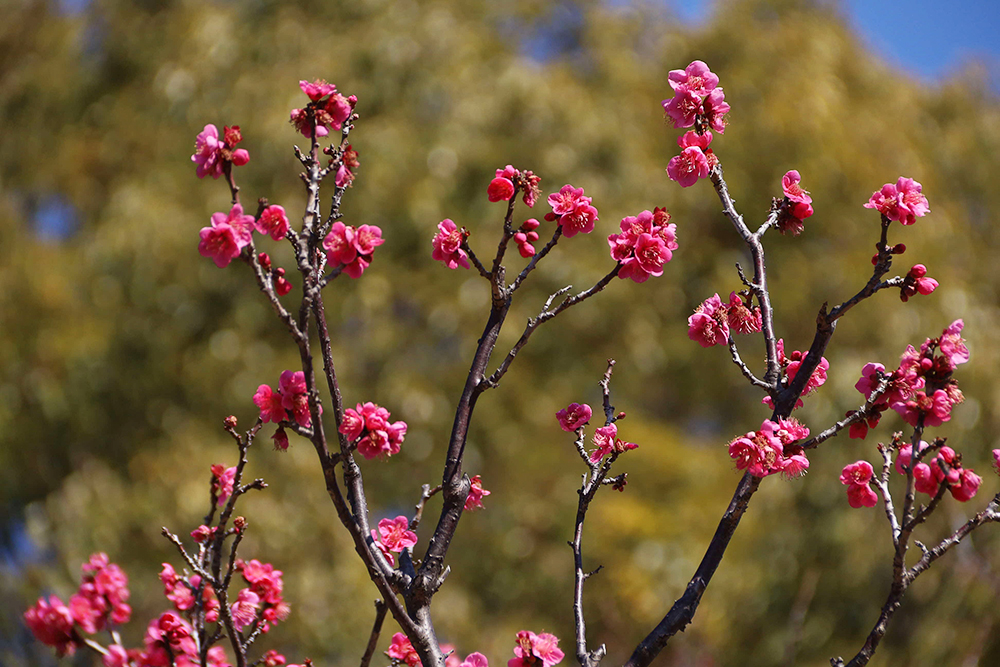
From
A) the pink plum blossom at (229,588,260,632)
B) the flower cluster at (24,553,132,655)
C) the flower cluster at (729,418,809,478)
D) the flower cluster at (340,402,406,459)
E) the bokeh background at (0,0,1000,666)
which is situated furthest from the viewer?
the bokeh background at (0,0,1000,666)

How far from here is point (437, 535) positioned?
1.31m

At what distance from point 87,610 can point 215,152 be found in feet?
3.95

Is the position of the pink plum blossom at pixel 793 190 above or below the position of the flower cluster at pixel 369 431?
above

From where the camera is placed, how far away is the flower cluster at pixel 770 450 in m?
1.24

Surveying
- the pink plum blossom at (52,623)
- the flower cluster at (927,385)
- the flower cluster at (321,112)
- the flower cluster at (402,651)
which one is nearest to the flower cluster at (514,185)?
the flower cluster at (321,112)

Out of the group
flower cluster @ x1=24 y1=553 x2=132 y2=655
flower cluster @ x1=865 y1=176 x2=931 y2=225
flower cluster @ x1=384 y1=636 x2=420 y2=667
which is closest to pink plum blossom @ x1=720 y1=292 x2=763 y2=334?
flower cluster @ x1=865 y1=176 x2=931 y2=225

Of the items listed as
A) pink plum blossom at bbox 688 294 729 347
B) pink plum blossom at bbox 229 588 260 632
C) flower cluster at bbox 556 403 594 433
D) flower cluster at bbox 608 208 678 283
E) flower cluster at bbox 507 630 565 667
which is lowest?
flower cluster at bbox 507 630 565 667

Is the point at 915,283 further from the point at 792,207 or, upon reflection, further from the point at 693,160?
the point at 693,160

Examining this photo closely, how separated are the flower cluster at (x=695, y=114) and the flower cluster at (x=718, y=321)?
0.21 meters

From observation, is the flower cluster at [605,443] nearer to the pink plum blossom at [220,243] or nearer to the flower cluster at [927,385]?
the flower cluster at [927,385]

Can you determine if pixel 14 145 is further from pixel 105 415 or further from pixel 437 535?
pixel 437 535

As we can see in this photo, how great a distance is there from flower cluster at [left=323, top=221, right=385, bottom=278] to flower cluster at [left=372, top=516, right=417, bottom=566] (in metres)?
0.42

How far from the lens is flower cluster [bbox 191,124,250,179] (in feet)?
4.48

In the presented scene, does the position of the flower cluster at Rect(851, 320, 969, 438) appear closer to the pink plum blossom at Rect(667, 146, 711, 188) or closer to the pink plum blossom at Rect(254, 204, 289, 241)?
the pink plum blossom at Rect(667, 146, 711, 188)
